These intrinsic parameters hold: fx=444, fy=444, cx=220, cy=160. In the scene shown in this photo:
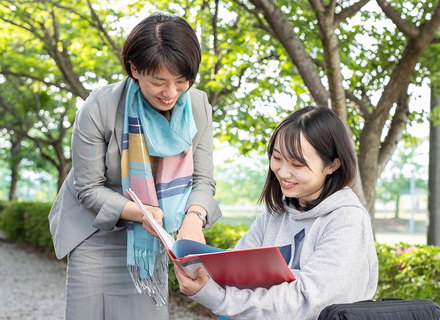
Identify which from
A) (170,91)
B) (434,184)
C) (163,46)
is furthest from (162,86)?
(434,184)

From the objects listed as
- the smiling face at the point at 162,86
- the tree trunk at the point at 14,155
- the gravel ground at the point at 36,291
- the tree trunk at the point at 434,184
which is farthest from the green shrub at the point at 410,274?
the tree trunk at the point at 14,155

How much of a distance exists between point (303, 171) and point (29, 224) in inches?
405

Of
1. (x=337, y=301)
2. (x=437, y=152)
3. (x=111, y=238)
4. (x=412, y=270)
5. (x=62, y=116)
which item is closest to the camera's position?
(x=337, y=301)

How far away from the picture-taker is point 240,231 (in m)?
5.20

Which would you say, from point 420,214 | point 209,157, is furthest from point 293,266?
point 420,214

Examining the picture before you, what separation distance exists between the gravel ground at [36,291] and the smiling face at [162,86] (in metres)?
3.94

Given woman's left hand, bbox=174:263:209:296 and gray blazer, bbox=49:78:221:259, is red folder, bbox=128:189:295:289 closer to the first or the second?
woman's left hand, bbox=174:263:209:296

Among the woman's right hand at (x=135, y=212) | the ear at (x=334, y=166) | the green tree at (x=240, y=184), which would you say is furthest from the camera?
the green tree at (x=240, y=184)

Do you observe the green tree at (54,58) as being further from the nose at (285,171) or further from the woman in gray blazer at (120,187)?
the nose at (285,171)

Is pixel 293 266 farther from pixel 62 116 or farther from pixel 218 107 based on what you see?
pixel 62 116

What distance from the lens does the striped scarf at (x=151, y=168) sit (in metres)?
1.82

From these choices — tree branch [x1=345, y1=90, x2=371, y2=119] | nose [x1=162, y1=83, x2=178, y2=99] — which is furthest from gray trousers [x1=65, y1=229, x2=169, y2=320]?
tree branch [x1=345, y1=90, x2=371, y2=119]

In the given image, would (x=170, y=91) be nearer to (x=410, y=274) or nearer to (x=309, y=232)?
(x=309, y=232)

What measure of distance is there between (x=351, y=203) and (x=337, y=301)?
1.11 ft
